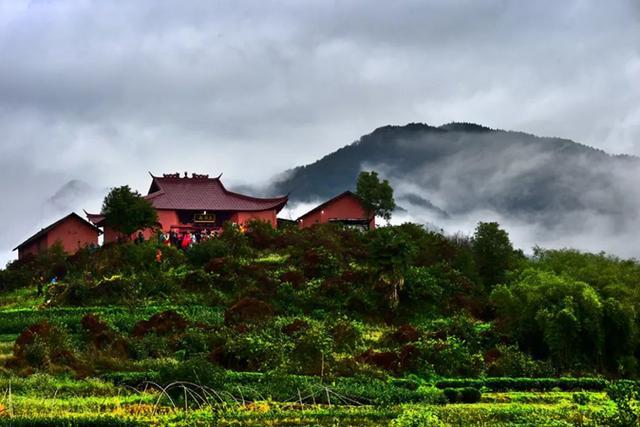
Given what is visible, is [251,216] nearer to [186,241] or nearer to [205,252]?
[186,241]

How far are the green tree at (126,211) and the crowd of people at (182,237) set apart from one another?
72 cm

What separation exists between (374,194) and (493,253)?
12917 millimetres

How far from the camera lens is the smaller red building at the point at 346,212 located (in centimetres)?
5100

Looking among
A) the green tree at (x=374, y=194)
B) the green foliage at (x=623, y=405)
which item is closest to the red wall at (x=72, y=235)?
the green tree at (x=374, y=194)

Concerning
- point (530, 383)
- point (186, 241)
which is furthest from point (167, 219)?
point (530, 383)

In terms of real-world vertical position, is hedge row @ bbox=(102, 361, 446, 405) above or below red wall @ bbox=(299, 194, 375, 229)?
below

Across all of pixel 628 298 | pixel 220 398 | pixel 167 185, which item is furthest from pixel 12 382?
pixel 167 185

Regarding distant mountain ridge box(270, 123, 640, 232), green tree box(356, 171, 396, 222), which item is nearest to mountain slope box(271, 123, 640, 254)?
distant mountain ridge box(270, 123, 640, 232)

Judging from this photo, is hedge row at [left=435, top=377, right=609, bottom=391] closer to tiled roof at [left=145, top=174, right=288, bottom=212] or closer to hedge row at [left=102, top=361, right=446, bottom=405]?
hedge row at [left=102, top=361, right=446, bottom=405]

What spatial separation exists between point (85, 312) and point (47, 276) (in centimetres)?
904

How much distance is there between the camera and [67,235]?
47.1 metres

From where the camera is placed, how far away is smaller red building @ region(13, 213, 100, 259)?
153ft

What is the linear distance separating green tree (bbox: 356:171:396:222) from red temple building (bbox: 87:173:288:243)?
4.62m

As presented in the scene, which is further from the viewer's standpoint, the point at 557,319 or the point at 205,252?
the point at 205,252
